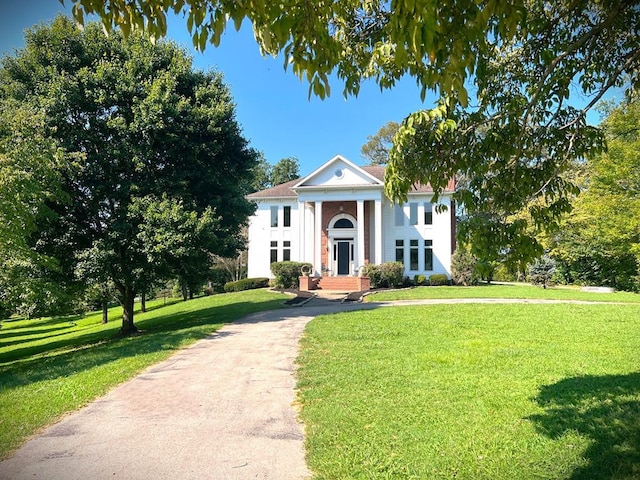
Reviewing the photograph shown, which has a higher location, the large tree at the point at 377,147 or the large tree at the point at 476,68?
the large tree at the point at 377,147

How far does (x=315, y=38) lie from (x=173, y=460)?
3954 mm

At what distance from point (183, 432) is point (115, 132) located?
489 inches

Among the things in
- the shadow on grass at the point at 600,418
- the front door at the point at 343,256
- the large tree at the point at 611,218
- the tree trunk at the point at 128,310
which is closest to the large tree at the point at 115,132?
the tree trunk at the point at 128,310

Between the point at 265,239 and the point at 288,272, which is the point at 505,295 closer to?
the point at 288,272

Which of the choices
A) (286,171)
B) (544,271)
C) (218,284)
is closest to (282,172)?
(286,171)

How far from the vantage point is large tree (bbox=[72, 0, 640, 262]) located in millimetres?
2607

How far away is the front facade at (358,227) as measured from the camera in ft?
90.7

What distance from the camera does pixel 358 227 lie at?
27828mm

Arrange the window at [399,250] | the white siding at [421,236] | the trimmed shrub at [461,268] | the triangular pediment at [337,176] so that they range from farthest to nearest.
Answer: the window at [399,250], the white siding at [421,236], the triangular pediment at [337,176], the trimmed shrub at [461,268]

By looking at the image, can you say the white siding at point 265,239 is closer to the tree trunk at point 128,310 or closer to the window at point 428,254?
the window at point 428,254

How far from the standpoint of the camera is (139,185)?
46.4 feet

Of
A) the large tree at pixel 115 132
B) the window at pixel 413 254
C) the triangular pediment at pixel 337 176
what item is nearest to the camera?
the large tree at pixel 115 132

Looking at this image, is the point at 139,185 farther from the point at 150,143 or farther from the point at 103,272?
the point at 103,272

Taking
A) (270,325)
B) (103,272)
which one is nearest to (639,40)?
(270,325)
